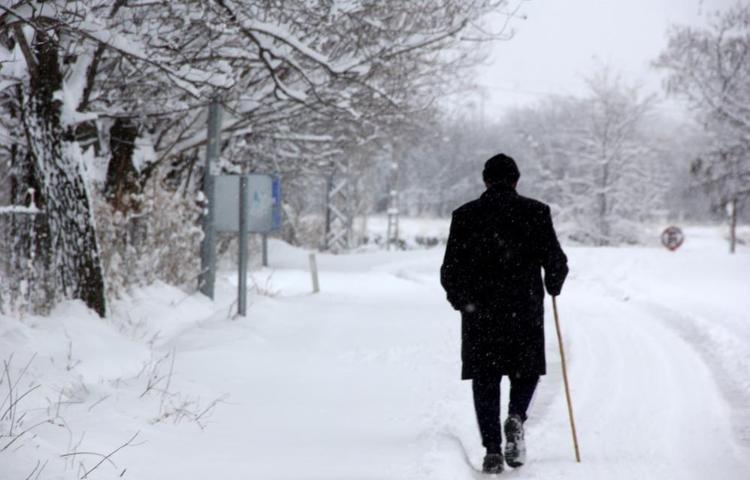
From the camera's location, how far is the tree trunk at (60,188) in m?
7.93

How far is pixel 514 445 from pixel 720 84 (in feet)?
80.0

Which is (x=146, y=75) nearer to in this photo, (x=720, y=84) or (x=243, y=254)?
(x=243, y=254)

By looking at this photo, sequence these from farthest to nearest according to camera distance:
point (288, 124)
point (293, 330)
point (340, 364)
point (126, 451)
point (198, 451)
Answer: point (288, 124)
point (293, 330)
point (340, 364)
point (198, 451)
point (126, 451)

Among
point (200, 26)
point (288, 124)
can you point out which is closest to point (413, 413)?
point (200, 26)

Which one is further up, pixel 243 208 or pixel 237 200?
pixel 237 200

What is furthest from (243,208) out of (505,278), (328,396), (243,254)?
(505,278)

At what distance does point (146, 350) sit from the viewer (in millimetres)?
7223

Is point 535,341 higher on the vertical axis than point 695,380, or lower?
higher

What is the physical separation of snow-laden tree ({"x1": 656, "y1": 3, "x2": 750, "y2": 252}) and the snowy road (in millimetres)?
16529

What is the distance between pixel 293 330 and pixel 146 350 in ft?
9.58

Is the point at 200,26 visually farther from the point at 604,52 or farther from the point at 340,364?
the point at 604,52

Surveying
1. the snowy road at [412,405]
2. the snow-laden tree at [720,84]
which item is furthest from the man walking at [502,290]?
Answer: the snow-laden tree at [720,84]

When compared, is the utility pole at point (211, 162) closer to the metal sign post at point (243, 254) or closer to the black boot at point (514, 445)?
the metal sign post at point (243, 254)

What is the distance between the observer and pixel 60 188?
8.03 metres
